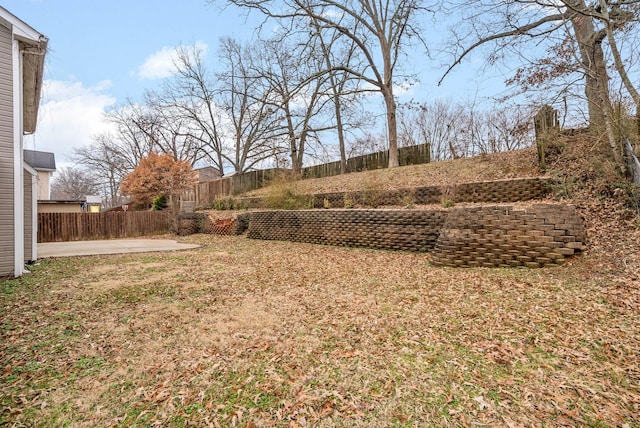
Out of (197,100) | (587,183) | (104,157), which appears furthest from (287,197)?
(104,157)

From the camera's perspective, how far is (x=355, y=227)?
884 centimetres

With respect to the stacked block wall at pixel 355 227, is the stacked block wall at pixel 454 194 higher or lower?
higher

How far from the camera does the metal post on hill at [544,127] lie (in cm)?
745

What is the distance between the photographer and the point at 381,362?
258 centimetres

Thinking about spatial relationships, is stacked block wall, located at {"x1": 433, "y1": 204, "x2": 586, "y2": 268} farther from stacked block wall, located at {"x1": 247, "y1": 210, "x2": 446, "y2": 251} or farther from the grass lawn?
stacked block wall, located at {"x1": 247, "y1": 210, "x2": 446, "y2": 251}

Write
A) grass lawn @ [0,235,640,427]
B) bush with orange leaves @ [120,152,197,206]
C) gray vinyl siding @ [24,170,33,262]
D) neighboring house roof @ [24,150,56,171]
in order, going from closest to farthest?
1. grass lawn @ [0,235,640,427]
2. gray vinyl siding @ [24,170,33,262]
3. bush with orange leaves @ [120,152,197,206]
4. neighboring house roof @ [24,150,56,171]

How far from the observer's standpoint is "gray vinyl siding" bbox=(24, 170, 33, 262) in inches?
282

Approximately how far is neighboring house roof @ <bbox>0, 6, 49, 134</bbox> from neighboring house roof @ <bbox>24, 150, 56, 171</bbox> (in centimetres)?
1777

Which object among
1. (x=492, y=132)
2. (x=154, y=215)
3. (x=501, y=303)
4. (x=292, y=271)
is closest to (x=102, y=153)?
(x=154, y=215)

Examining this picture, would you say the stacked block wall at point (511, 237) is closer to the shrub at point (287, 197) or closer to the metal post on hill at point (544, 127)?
the metal post on hill at point (544, 127)

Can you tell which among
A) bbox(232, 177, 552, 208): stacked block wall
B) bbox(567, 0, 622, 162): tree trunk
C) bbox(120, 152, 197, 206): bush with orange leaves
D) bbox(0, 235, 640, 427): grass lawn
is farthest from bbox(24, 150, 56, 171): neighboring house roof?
bbox(567, 0, 622, 162): tree trunk

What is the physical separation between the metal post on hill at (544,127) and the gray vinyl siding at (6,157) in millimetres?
11334

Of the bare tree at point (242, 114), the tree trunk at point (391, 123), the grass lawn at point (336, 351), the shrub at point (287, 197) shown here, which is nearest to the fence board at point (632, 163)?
the grass lawn at point (336, 351)

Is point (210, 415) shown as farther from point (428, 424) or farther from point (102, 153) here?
point (102, 153)
